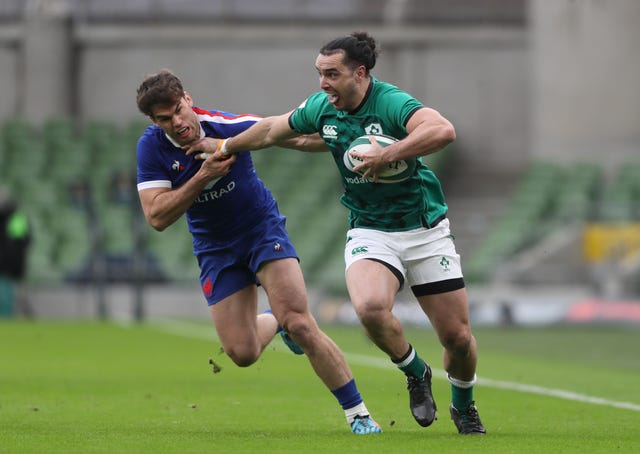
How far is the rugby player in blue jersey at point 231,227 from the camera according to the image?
8.59m

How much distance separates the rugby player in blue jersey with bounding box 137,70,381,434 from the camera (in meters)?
8.59

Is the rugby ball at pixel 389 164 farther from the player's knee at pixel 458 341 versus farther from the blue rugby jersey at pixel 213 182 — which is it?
the blue rugby jersey at pixel 213 182

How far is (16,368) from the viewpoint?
49.3 feet

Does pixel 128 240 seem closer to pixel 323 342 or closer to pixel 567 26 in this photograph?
pixel 567 26

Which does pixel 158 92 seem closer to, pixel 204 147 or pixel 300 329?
pixel 204 147

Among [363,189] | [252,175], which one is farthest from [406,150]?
[252,175]

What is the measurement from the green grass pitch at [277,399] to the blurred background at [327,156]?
511cm

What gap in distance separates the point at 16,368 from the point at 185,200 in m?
6.94

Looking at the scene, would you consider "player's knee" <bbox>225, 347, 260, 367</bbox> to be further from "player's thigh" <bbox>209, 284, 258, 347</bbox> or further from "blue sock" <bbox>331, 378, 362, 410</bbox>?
"blue sock" <bbox>331, 378, 362, 410</bbox>

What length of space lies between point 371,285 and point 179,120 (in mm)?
1584

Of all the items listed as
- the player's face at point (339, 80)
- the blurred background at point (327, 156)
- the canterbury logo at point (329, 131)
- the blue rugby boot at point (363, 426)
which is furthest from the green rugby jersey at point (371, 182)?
the blurred background at point (327, 156)

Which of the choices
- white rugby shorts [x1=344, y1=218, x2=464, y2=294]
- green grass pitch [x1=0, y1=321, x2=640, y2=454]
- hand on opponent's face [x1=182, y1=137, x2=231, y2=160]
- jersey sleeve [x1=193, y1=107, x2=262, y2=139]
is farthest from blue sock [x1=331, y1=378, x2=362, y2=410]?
jersey sleeve [x1=193, y1=107, x2=262, y2=139]

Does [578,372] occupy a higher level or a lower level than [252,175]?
lower

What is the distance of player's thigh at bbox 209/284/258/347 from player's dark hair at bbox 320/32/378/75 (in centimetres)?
192
